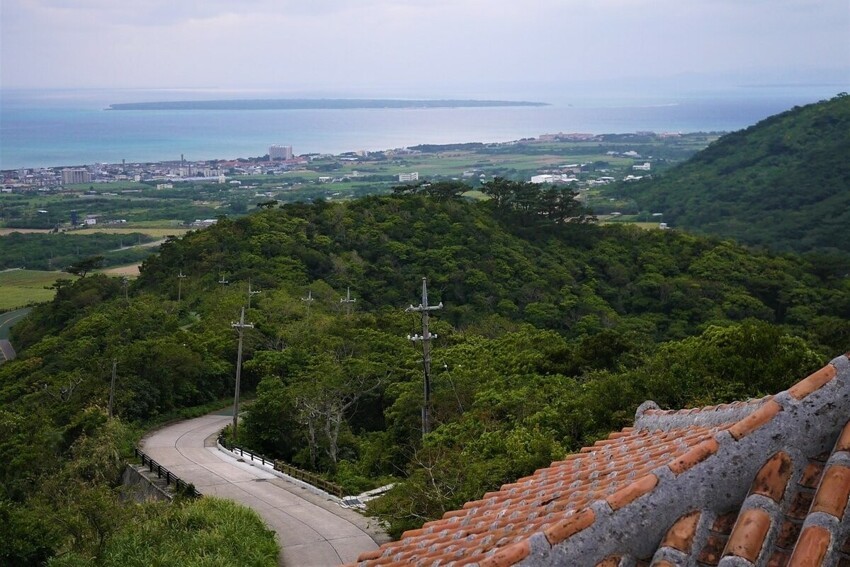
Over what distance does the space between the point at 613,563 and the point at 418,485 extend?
10.7 metres

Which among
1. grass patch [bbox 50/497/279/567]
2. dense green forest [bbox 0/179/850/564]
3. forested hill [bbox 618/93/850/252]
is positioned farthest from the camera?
forested hill [bbox 618/93/850/252]

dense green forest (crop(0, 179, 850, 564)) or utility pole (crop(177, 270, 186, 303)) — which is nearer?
dense green forest (crop(0, 179, 850, 564))

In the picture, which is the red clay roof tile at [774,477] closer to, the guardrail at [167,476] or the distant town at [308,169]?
the guardrail at [167,476]

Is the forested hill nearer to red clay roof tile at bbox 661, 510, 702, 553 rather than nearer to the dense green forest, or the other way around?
the dense green forest

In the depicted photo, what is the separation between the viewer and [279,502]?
59.5ft

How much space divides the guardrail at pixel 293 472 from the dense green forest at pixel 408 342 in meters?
0.44

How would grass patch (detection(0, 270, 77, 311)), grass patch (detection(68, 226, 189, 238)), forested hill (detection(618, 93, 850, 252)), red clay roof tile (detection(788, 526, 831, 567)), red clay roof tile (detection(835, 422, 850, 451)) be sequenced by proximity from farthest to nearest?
1. grass patch (detection(68, 226, 189, 238))
2. forested hill (detection(618, 93, 850, 252))
3. grass patch (detection(0, 270, 77, 311))
4. red clay roof tile (detection(835, 422, 850, 451))
5. red clay roof tile (detection(788, 526, 831, 567))

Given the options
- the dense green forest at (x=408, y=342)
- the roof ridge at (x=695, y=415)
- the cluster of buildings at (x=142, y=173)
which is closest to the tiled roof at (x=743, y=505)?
the roof ridge at (x=695, y=415)

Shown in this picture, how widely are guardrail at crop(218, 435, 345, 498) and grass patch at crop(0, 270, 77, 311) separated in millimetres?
44970

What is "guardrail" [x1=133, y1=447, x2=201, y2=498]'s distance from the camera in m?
18.3

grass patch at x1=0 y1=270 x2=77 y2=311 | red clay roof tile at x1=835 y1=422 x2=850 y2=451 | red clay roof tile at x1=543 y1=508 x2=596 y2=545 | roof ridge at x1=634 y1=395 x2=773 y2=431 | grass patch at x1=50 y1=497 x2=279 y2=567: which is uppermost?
red clay roof tile at x1=835 y1=422 x2=850 y2=451

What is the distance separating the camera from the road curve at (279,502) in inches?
591

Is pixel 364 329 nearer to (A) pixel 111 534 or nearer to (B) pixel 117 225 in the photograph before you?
(A) pixel 111 534

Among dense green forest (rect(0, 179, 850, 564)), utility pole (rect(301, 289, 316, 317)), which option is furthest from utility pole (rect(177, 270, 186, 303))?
utility pole (rect(301, 289, 316, 317))
